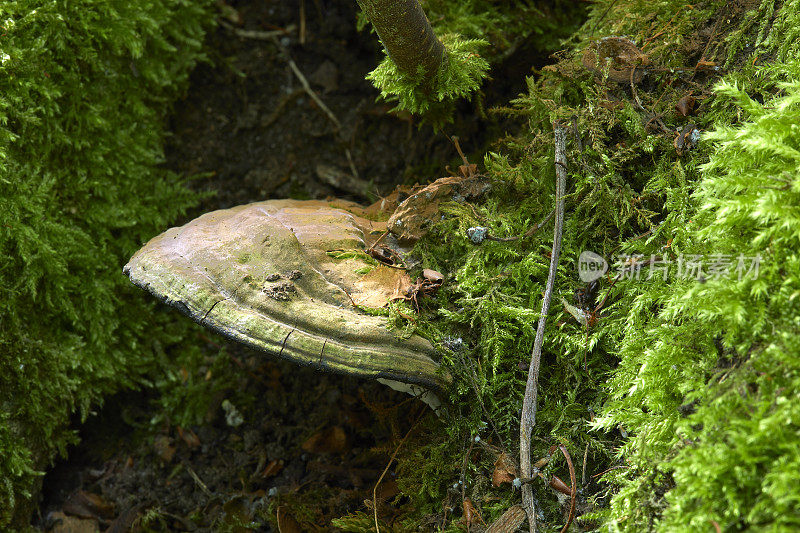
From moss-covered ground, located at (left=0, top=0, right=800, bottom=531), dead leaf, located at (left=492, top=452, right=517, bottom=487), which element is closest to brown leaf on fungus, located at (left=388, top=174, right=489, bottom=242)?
moss-covered ground, located at (left=0, top=0, right=800, bottom=531)

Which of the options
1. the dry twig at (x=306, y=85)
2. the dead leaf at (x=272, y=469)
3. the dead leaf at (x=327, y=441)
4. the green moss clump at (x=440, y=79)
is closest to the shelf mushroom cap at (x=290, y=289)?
the green moss clump at (x=440, y=79)

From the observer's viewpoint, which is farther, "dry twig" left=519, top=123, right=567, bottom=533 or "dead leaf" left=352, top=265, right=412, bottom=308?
"dead leaf" left=352, top=265, right=412, bottom=308

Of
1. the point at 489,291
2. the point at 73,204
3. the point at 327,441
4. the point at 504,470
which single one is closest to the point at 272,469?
the point at 327,441

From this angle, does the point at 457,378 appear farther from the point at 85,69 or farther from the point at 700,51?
the point at 85,69

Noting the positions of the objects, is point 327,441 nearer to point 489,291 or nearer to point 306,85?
point 489,291

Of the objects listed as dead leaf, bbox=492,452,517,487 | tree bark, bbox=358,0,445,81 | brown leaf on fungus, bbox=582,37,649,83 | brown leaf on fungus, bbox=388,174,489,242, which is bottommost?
dead leaf, bbox=492,452,517,487

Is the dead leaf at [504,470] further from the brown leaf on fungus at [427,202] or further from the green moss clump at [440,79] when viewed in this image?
the green moss clump at [440,79]

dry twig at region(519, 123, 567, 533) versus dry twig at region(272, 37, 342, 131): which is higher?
dry twig at region(272, 37, 342, 131)

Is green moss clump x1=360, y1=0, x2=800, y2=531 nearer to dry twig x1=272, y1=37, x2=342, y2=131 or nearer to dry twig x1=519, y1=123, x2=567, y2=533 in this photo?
dry twig x1=519, y1=123, x2=567, y2=533
